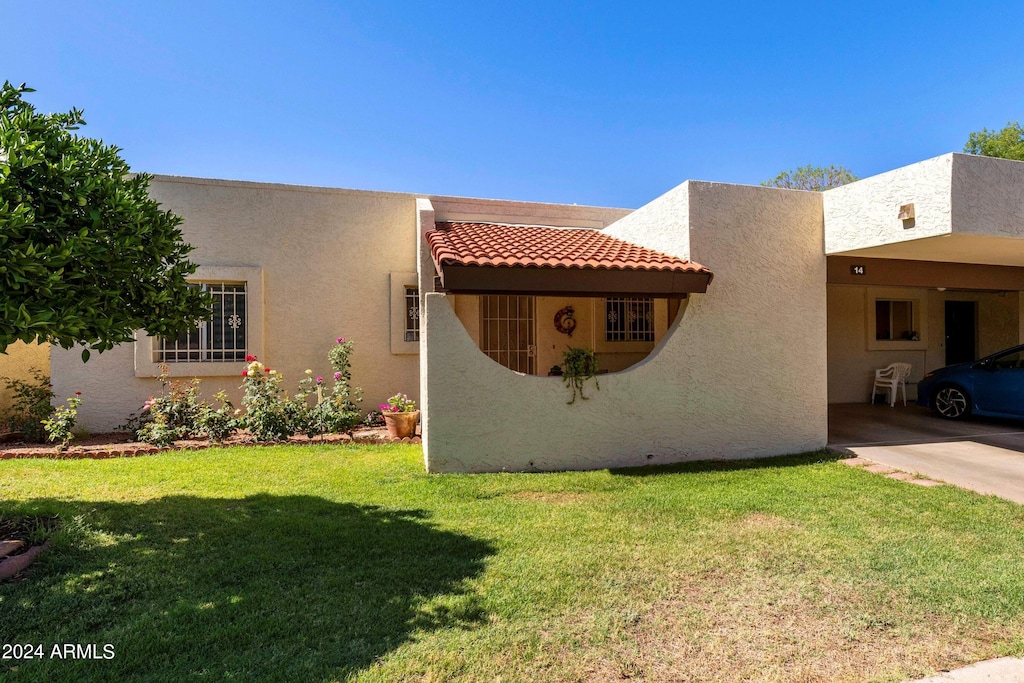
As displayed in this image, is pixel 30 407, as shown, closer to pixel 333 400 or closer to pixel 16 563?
pixel 333 400

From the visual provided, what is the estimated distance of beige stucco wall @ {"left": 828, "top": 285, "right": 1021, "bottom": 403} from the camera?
12469mm

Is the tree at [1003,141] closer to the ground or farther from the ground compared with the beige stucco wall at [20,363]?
farther from the ground

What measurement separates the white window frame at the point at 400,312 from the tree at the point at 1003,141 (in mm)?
32770

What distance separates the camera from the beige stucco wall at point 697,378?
671 cm

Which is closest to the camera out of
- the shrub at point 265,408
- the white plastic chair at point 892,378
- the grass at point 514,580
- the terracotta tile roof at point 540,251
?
the grass at point 514,580

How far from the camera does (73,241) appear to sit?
12.7 feet

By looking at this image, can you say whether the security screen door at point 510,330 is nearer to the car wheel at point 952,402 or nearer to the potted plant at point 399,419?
the potted plant at point 399,419

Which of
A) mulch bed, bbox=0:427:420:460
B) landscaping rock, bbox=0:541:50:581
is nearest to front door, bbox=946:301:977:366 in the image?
mulch bed, bbox=0:427:420:460

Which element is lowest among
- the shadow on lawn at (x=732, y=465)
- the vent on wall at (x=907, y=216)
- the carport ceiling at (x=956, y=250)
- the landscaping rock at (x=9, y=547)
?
the shadow on lawn at (x=732, y=465)

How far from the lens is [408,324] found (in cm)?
1053

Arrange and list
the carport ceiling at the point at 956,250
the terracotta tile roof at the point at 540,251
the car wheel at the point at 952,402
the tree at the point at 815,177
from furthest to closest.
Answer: the tree at the point at 815,177 < the car wheel at the point at 952,402 < the carport ceiling at the point at 956,250 < the terracotta tile roof at the point at 540,251

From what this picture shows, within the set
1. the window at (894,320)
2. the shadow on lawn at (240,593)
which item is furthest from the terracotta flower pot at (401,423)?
the window at (894,320)

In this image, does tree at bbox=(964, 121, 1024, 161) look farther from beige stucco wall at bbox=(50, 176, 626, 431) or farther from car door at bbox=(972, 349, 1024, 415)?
beige stucco wall at bbox=(50, 176, 626, 431)

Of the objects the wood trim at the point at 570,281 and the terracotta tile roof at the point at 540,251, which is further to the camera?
the terracotta tile roof at the point at 540,251
